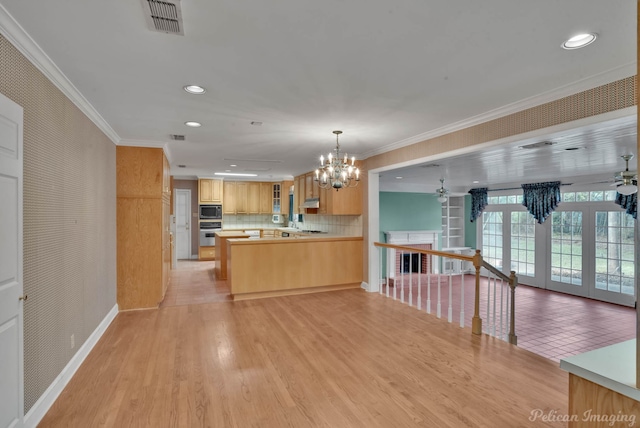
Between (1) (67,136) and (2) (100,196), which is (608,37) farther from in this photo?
(2) (100,196)

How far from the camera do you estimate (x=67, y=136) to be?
2750 millimetres

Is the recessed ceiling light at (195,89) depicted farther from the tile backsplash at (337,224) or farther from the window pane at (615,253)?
the window pane at (615,253)

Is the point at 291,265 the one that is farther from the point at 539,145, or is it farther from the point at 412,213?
the point at 412,213

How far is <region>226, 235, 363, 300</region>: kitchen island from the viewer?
526cm

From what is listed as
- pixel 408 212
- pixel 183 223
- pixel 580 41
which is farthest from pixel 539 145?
pixel 183 223

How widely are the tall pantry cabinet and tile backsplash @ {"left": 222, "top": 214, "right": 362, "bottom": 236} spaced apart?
329 cm

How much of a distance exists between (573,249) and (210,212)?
9.56m

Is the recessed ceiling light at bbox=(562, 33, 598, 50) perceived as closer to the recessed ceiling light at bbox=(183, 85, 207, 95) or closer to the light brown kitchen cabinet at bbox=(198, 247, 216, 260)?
the recessed ceiling light at bbox=(183, 85, 207, 95)

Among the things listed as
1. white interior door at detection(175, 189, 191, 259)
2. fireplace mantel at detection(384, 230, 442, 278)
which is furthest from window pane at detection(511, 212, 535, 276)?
white interior door at detection(175, 189, 191, 259)

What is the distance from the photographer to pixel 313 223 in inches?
326

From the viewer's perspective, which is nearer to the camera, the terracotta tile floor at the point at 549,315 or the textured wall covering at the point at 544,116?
the textured wall covering at the point at 544,116

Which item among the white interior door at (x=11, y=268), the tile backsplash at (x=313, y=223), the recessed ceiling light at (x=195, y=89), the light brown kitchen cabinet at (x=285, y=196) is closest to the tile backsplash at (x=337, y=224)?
the tile backsplash at (x=313, y=223)

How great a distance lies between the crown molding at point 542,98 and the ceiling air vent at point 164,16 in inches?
114

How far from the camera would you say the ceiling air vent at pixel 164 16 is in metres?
1.62
